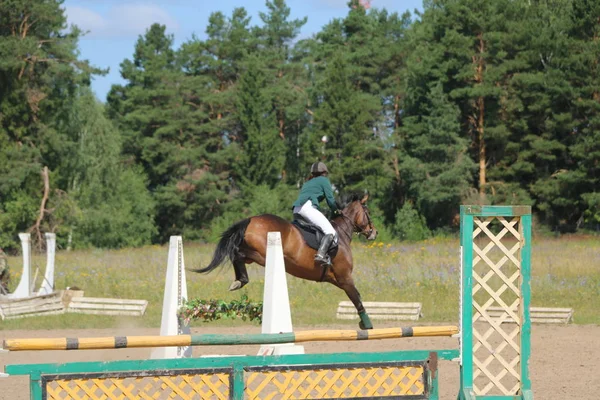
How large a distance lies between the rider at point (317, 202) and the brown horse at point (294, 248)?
222 mm

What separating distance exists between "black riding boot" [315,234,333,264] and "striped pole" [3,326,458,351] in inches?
213

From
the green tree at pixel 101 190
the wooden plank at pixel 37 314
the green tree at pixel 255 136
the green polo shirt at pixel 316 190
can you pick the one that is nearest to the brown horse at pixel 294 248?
the green polo shirt at pixel 316 190

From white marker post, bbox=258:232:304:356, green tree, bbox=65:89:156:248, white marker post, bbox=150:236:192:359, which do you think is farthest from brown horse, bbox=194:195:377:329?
green tree, bbox=65:89:156:248

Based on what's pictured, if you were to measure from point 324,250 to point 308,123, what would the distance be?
4562cm

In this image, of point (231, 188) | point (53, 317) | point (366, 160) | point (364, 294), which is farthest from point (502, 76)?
point (53, 317)

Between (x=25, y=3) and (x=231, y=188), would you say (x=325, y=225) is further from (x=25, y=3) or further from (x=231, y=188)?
(x=231, y=188)

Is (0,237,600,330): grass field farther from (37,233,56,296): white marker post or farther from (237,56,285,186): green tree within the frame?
(237,56,285,186): green tree

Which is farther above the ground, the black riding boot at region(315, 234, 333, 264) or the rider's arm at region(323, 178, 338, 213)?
the rider's arm at region(323, 178, 338, 213)

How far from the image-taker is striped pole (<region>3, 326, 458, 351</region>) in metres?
6.31

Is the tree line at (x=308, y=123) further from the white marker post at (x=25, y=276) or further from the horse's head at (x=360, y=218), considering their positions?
the horse's head at (x=360, y=218)

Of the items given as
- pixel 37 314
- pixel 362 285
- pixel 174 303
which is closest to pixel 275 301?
pixel 174 303

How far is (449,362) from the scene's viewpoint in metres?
12.0

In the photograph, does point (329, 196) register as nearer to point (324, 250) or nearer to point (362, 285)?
point (324, 250)

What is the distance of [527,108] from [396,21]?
1433cm
